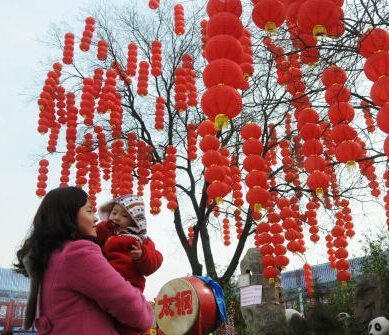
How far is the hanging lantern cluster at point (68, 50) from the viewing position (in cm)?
1096

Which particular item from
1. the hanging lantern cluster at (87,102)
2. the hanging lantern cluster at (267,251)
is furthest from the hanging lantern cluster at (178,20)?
the hanging lantern cluster at (267,251)

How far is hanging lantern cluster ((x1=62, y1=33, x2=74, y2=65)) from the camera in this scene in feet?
36.0

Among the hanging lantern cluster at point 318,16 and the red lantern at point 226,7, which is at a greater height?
the red lantern at point 226,7

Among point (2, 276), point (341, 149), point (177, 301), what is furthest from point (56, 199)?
point (2, 276)

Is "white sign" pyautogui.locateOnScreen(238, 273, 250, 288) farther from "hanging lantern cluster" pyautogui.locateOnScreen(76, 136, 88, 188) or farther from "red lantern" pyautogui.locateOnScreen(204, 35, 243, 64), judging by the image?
"red lantern" pyautogui.locateOnScreen(204, 35, 243, 64)

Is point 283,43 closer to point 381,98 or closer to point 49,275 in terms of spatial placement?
point 381,98

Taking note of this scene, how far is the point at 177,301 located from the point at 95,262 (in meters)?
5.29

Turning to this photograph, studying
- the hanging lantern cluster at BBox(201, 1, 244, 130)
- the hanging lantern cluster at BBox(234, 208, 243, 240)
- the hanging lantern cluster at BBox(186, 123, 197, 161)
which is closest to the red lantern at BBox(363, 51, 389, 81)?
the hanging lantern cluster at BBox(201, 1, 244, 130)

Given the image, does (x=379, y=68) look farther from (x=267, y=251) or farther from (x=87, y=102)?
(x=87, y=102)

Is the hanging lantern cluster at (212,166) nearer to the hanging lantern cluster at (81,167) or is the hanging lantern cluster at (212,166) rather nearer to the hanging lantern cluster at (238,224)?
the hanging lantern cluster at (81,167)

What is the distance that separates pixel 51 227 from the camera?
168cm

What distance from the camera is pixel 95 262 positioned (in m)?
1.53

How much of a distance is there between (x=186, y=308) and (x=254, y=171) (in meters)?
2.25

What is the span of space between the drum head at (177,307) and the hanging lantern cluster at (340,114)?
110 inches
